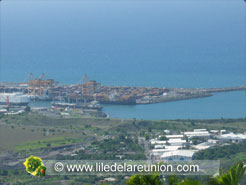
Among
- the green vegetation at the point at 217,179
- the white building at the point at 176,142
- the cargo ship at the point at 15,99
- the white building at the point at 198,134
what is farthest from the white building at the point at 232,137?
the green vegetation at the point at 217,179

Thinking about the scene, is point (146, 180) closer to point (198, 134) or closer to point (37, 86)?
point (198, 134)

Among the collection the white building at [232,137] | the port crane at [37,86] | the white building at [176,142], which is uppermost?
the port crane at [37,86]

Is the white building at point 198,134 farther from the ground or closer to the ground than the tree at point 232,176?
closer to the ground

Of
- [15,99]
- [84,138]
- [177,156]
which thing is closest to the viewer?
[177,156]

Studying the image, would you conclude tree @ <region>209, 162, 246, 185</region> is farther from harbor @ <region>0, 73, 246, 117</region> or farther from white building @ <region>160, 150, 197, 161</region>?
harbor @ <region>0, 73, 246, 117</region>

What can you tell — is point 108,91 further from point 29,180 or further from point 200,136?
point 29,180

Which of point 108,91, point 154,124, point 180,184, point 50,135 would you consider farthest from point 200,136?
point 180,184

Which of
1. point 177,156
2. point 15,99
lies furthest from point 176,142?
point 15,99

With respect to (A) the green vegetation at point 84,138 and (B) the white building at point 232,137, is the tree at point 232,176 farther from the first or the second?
(B) the white building at point 232,137
